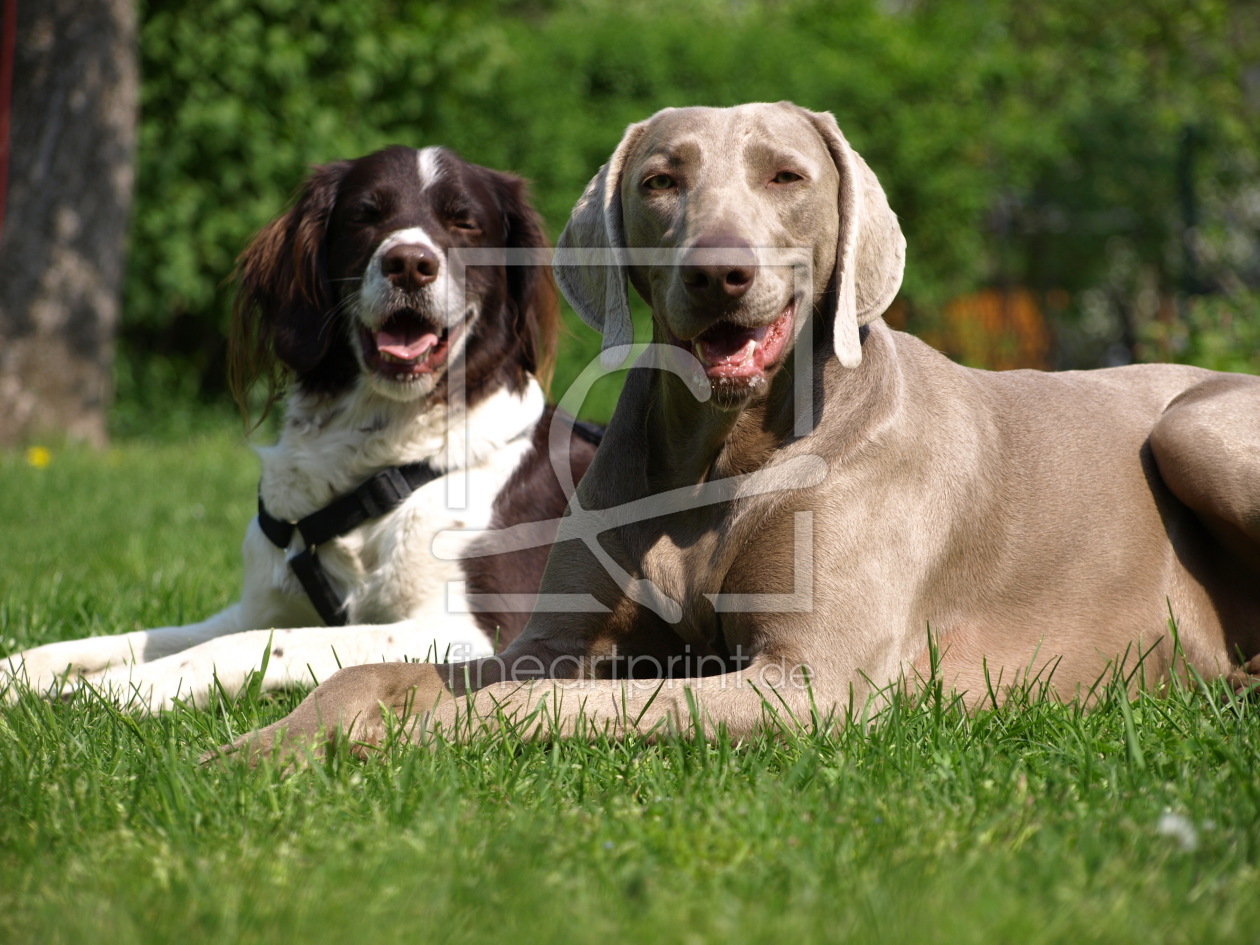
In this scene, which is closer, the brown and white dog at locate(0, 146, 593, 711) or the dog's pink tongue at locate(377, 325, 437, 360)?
the brown and white dog at locate(0, 146, 593, 711)

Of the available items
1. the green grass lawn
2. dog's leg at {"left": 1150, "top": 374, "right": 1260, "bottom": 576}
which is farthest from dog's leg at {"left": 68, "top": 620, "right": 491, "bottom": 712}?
dog's leg at {"left": 1150, "top": 374, "right": 1260, "bottom": 576}

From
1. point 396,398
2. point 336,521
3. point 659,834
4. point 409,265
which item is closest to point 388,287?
point 409,265

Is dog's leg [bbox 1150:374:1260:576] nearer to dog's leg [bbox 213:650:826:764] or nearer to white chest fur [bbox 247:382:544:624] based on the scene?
dog's leg [bbox 213:650:826:764]

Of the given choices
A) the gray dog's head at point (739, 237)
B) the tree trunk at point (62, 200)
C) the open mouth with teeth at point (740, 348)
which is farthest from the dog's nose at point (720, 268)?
the tree trunk at point (62, 200)

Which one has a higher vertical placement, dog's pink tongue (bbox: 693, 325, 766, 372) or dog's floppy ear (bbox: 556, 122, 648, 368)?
dog's floppy ear (bbox: 556, 122, 648, 368)

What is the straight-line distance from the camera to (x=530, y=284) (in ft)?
13.7

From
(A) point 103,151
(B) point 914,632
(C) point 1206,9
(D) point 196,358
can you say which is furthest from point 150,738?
(C) point 1206,9

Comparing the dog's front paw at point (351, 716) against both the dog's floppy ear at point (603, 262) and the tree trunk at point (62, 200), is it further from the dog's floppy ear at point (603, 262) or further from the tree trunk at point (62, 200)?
the tree trunk at point (62, 200)

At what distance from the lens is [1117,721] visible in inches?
110

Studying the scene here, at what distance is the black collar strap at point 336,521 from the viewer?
3.82 metres

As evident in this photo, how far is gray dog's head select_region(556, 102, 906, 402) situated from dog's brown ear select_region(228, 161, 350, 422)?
116cm

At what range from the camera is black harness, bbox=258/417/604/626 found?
3818 millimetres

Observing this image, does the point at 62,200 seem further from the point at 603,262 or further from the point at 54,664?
the point at 603,262

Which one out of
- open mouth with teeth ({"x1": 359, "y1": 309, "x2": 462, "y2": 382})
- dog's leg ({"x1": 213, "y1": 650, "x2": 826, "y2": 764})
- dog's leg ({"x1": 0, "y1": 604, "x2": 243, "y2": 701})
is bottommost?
dog's leg ({"x1": 0, "y1": 604, "x2": 243, "y2": 701})
